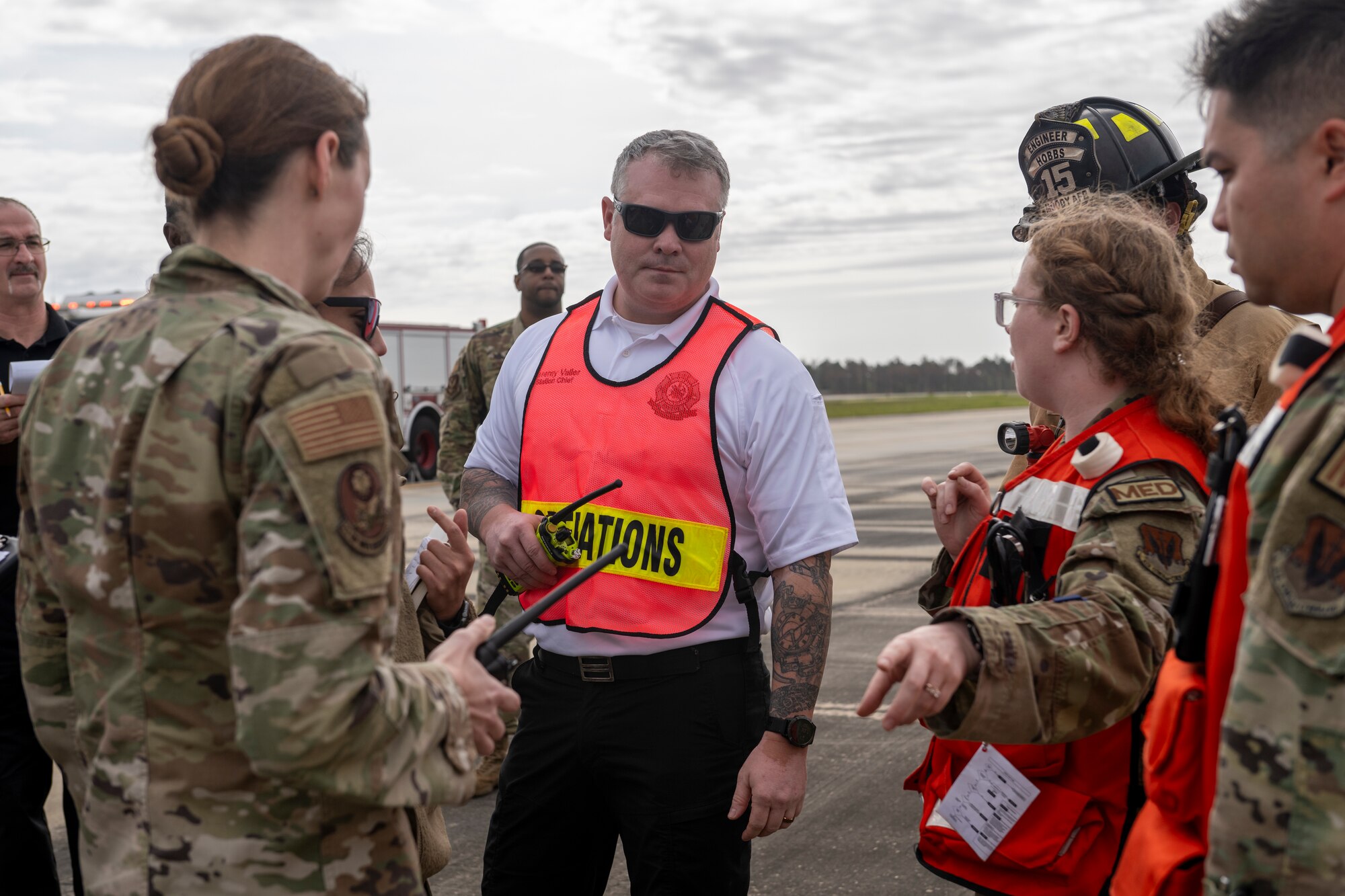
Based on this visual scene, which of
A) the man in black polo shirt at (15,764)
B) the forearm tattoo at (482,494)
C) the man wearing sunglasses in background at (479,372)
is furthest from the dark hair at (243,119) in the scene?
the man wearing sunglasses in background at (479,372)

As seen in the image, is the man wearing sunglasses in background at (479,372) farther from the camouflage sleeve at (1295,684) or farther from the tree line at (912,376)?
the tree line at (912,376)

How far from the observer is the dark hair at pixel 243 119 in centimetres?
166

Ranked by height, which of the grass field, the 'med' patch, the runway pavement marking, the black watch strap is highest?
the 'med' patch

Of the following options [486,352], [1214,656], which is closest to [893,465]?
[486,352]

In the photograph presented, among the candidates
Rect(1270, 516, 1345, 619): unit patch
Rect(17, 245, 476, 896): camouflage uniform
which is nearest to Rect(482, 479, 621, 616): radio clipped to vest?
Rect(17, 245, 476, 896): camouflage uniform

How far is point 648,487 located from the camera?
2889mm

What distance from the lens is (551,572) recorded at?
9.65ft

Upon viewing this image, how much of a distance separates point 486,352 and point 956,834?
4.50 metres

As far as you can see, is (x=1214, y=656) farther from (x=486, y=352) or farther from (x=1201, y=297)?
(x=486, y=352)

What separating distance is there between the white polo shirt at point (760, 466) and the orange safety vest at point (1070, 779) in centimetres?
59

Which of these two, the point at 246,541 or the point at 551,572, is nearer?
the point at 246,541

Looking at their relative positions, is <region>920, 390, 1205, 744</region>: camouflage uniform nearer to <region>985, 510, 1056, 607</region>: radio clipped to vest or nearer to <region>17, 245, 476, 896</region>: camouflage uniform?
<region>985, 510, 1056, 607</region>: radio clipped to vest

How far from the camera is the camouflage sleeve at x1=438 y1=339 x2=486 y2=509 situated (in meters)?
6.36

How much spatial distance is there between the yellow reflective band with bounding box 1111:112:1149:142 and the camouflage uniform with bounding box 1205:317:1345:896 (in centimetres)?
205
